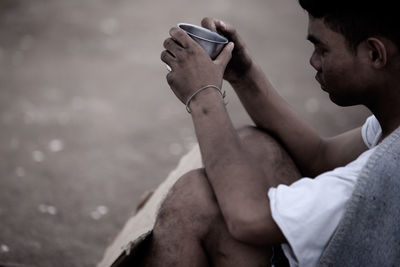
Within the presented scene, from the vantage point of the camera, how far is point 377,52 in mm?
1803

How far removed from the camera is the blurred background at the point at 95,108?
3.52 metres

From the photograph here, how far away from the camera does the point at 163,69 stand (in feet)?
19.2

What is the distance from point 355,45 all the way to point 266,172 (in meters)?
0.62

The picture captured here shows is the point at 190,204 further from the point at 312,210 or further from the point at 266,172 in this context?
the point at 312,210

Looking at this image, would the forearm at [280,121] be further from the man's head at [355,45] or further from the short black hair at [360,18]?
the short black hair at [360,18]

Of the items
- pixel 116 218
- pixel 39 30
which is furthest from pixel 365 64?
pixel 39 30

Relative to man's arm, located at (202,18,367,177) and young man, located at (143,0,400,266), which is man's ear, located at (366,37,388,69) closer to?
young man, located at (143,0,400,266)

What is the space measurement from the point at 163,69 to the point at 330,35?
4.10 metres

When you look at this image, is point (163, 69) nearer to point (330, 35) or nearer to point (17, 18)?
point (17, 18)

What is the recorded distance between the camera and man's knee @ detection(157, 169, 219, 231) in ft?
6.20

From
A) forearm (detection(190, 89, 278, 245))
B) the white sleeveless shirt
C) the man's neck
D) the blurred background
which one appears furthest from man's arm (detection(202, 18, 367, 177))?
the blurred background

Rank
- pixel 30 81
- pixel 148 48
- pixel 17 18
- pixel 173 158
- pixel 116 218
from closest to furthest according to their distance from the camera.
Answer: pixel 116 218
pixel 173 158
pixel 30 81
pixel 148 48
pixel 17 18

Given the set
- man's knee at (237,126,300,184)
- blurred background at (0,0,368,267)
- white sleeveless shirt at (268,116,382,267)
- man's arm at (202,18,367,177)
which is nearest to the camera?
white sleeveless shirt at (268,116,382,267)

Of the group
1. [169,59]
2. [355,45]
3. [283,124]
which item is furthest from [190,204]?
[355,45]
